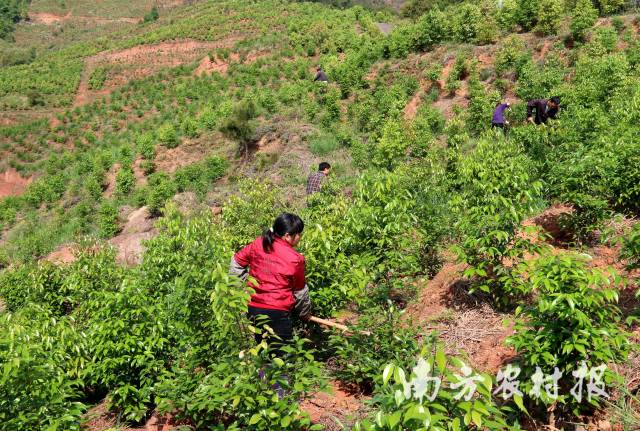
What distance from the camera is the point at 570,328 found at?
266 cm

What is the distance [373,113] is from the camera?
1515cm

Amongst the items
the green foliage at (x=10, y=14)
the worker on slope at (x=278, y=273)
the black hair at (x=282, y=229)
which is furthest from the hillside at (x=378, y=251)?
the green foliage at (x=10, y=14)

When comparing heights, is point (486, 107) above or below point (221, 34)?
below

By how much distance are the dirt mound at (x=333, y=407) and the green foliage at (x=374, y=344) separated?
0.15m

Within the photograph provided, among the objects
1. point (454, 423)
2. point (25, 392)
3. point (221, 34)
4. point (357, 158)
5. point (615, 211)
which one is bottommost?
point (357, 158)

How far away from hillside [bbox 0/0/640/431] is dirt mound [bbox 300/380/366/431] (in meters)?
0.03

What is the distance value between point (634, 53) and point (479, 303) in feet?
35.3

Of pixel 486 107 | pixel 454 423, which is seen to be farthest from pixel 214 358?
pixel 486 107

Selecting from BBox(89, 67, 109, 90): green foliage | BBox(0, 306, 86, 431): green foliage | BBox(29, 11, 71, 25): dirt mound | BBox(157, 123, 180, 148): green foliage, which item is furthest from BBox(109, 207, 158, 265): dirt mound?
BBox(29, 11, 71, 25): dirt mound

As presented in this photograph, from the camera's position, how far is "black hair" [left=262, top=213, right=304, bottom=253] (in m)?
3.17

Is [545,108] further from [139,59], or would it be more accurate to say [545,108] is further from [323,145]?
[139,59]

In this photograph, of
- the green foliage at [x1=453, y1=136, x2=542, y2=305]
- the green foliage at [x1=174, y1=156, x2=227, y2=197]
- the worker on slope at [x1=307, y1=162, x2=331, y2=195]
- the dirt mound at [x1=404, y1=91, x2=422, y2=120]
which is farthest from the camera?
the dirt mound at [x1=404, y1=91, x2=422, y2=120]

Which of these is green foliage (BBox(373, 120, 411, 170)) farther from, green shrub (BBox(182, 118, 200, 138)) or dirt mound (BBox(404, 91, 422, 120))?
green shrub (BBox(182, 118, 200, 138))

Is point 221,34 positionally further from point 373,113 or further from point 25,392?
point 25,392
